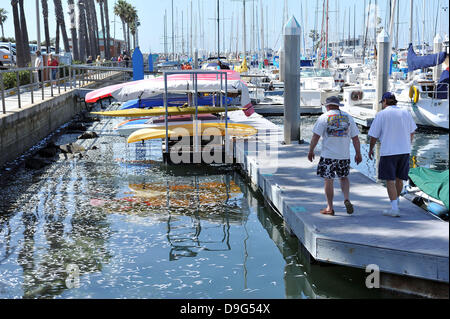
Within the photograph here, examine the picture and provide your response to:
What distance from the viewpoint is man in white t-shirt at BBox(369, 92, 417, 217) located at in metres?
7.68

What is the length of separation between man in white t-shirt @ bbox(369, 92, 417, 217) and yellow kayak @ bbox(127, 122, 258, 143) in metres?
7.79

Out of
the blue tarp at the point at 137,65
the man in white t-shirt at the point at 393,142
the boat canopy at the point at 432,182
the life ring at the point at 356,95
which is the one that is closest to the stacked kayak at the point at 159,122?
the boat canopy at the point at 432,182

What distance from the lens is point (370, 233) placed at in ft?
23.4

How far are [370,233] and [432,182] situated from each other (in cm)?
274

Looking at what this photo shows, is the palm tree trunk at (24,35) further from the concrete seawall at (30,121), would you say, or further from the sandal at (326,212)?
the sandal at (326,212)

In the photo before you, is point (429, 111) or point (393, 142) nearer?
point (393, 142)

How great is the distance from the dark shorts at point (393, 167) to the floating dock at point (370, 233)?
546 mm

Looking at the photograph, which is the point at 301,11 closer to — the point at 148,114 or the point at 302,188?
the point at 148,114

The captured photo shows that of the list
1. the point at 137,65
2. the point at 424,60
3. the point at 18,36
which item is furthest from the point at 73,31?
the point at 424,60

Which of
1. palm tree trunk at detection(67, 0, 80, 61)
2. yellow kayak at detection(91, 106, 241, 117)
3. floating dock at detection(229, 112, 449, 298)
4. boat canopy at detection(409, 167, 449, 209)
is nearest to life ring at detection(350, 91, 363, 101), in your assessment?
yellow kayak at detection(91, 106, 241, 117)

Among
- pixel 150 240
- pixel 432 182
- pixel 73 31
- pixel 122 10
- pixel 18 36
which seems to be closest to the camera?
pixel 150 240

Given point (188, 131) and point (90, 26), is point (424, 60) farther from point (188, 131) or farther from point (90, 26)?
point (90, 26)

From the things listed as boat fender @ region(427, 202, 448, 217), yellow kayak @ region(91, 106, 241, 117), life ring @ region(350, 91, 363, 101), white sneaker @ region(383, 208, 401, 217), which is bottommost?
boat fender @ region(427, 202, 448, 217)

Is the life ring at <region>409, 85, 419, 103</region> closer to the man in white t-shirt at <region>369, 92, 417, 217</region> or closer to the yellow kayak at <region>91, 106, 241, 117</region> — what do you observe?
the yellow kayak at <region>91, 106, 241, 117</region>
